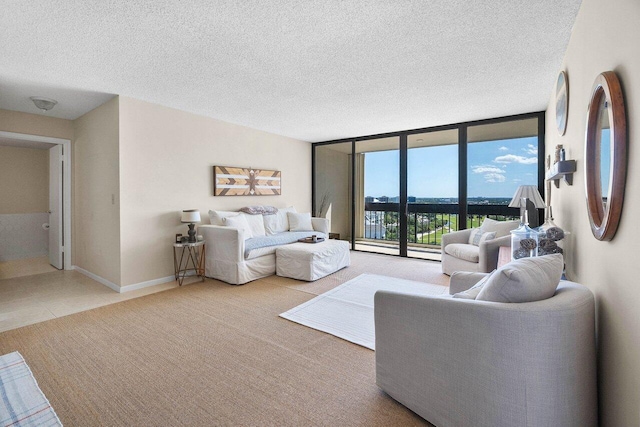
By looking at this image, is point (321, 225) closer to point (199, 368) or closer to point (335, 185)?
point (335, 185)

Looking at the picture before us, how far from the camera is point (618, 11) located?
1.25 meters

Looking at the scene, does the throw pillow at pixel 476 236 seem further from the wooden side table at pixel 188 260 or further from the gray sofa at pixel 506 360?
the wooden side table at pixel 188 260

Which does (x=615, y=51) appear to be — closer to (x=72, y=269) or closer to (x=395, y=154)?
(x=395, y=154)

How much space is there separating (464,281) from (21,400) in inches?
114

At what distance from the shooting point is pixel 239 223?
14.7ft

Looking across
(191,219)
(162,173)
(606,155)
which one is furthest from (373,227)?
(606,155)

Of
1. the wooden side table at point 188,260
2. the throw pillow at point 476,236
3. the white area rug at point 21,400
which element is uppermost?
the throw pillow at point 476,236

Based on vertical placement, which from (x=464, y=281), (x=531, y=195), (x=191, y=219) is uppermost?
(x=531, y=195)

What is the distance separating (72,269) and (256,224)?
10.2 feet

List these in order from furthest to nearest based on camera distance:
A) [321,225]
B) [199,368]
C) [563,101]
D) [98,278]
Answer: [321,225] < [98,278] < [563,101] < [199,368]

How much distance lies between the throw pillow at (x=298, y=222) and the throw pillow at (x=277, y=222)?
0.09 m

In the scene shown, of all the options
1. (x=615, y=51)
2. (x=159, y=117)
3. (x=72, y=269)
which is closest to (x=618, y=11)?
(x=615, y=51)

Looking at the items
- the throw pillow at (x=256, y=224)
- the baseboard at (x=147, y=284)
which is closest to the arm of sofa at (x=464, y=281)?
the throw pillow at (x=256, y=224)

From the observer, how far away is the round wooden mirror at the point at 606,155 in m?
1.17
